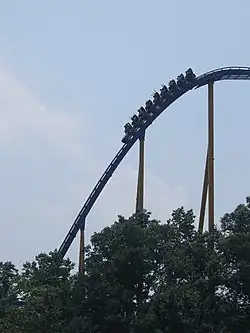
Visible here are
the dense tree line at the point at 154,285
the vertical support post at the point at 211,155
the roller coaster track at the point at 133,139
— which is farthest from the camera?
the roller coaster track at the point at 133,139

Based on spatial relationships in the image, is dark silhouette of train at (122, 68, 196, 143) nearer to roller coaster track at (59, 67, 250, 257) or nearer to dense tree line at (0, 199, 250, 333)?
roller coaster track at (59, 67, 250, 257)

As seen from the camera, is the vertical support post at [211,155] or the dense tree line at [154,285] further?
the vertical support post at [211,155]

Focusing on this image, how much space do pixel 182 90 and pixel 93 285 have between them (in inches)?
347

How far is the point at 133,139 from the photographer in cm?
2827

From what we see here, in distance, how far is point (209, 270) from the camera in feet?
65.8

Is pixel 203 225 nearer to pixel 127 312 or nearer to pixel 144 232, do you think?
pixel 144 232

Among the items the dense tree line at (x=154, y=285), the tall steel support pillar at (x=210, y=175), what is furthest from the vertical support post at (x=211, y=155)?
the dense tree line at (x=154, y=285)

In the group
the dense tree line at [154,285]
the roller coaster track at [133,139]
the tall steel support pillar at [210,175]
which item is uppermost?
the roller coaster track at [133,139]

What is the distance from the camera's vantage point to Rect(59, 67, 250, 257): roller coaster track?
84.1 ft

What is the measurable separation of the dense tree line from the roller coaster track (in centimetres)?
530

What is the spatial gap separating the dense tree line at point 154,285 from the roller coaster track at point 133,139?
5.30m

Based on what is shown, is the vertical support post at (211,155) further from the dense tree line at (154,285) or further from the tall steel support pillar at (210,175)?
the dense tree line at (154,285)

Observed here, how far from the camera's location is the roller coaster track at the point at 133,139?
2562cm

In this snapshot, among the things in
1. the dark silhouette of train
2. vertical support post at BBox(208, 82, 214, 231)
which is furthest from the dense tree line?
the dark silhouette of train
